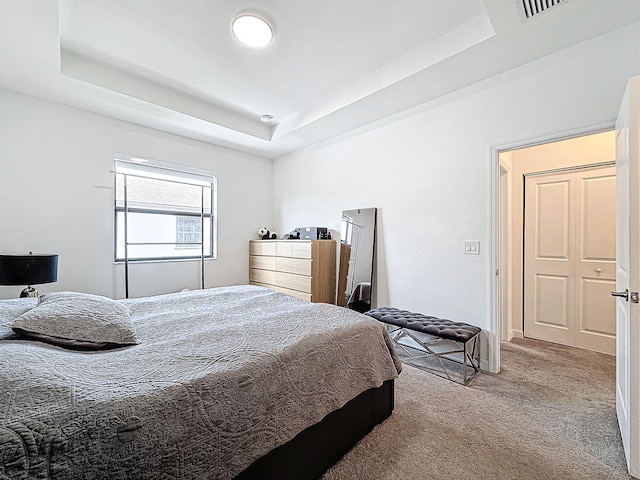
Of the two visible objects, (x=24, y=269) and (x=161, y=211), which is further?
(x=161, y=211)

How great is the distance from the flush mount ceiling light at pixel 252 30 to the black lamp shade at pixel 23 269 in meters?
2.42

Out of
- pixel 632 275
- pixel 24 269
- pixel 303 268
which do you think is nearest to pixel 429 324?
pixel 632 275

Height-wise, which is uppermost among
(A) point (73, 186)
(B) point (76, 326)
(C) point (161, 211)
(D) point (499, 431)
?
(A) point (73, 186)

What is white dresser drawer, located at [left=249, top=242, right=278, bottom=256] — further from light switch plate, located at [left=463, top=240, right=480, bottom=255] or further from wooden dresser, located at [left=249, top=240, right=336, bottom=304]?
light switch plate, located at [left=463, top=240, right=480, bottom=255]

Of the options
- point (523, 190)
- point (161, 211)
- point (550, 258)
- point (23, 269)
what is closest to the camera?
point (23, 269)

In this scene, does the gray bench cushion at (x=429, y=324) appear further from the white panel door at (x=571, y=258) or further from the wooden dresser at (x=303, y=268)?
the white panel door at (x=571, y=258)

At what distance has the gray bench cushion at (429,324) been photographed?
2.34 metres

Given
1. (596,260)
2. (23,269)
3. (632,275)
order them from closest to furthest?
(632,275) < (23,269) < (596,260)

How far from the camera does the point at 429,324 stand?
2.57m

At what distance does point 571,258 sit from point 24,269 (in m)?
5.17

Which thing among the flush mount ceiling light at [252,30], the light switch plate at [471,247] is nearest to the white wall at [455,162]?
the light switch plate at [471,247]

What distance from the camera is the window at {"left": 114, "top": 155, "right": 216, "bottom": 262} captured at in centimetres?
354

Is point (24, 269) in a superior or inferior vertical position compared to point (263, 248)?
inferior

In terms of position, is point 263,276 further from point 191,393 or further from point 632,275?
point 632,275
